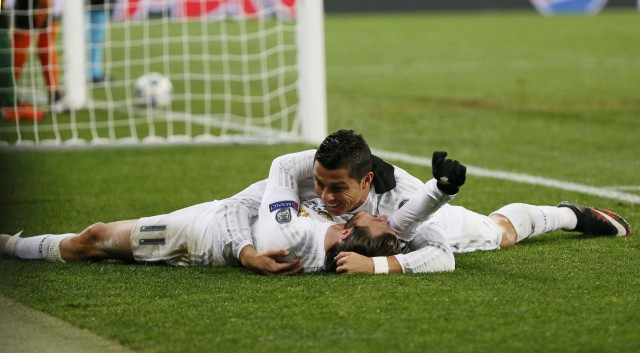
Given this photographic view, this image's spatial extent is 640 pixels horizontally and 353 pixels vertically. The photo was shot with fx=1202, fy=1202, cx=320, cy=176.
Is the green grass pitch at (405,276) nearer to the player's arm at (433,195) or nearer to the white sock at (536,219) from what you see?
the white sock at (536,219)

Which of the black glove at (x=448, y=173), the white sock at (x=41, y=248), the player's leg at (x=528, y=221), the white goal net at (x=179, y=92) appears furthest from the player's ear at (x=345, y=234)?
the white goal net at (x=179, y=92)

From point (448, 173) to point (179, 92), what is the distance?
8.75m

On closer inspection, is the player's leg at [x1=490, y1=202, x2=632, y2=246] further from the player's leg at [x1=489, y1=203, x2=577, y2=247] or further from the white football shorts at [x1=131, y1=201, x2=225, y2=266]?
the white football shorts at [x1=131, y1=201, x2=225, y2=266]

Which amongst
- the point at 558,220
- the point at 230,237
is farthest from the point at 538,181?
the point at 230,237

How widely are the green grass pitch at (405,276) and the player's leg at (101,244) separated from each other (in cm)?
7

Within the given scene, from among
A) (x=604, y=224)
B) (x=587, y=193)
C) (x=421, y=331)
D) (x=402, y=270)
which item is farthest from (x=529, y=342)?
(x=587, y=193)

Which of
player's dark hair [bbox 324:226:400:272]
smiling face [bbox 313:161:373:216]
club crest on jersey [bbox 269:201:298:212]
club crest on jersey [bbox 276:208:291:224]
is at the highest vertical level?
smiling face [bbox 313:161:373:216]

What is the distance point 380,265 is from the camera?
15.4 ft

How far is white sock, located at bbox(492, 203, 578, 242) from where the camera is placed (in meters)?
5.45

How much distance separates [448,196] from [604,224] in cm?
135

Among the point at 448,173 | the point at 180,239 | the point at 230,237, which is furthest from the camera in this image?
the point at 180,239

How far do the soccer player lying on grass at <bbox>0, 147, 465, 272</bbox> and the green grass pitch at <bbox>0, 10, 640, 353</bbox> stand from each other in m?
0.08

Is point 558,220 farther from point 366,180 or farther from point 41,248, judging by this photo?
point 41,248

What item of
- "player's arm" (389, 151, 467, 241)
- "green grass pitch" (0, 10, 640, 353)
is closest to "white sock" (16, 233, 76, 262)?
"green grass pitch" (0, 10, 640, 353)
